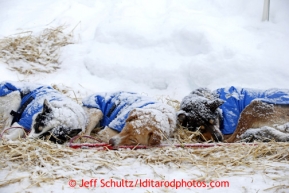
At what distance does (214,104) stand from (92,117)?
1694 mm

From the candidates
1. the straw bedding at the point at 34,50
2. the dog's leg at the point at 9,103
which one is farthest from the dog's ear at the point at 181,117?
the straw bedding at the point at 34,50

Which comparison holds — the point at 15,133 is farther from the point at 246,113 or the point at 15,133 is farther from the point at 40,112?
the point at 246,113

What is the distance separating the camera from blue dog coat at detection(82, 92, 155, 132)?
4.95 meters

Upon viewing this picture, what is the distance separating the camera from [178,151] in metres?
4.07

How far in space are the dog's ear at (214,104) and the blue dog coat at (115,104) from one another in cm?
A: 77

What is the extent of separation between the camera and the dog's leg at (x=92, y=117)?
5.32m

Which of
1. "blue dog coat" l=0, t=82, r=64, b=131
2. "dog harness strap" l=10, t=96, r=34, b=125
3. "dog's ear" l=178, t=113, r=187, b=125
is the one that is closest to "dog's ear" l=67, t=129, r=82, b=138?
"blue dog coat" l=0, t=82, r=64, b=131

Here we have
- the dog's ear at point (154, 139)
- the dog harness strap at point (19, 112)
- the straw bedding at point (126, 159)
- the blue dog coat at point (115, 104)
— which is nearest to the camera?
the straw bedding at point (126, 159)

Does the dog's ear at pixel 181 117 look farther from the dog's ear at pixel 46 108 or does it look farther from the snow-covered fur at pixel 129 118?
the dog's ear at pixel 46 108

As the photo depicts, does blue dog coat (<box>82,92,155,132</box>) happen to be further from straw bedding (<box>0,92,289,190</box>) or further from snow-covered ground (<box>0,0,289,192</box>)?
snow-covered ground (<box>0,0,289,192</box>)

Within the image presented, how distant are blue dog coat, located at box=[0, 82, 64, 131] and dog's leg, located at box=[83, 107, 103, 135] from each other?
1.42 feet

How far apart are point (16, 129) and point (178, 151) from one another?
2.18m

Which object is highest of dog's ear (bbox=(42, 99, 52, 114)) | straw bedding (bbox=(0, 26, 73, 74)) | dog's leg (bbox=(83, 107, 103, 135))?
straw bedding (bbox=(0, 26, 73, 74))

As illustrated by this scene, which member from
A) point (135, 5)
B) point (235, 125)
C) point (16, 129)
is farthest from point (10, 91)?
point (135, 5)
